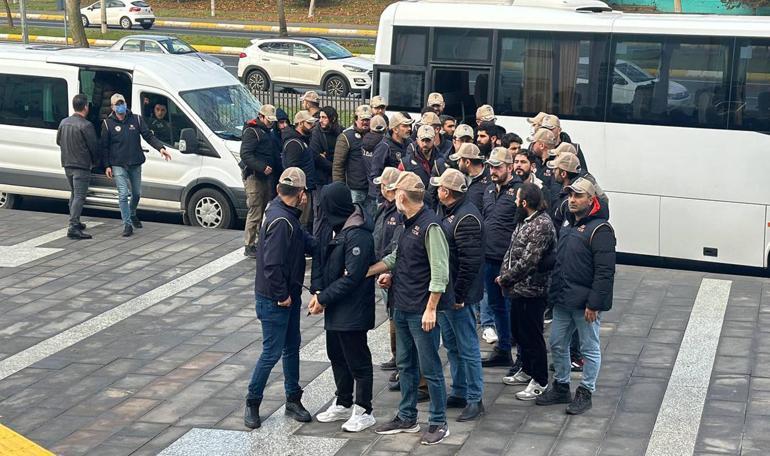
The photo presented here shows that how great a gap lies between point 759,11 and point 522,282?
36429 mm

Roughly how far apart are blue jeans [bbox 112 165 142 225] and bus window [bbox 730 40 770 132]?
288 inches

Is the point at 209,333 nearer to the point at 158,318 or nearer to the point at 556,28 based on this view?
the point at 158,318

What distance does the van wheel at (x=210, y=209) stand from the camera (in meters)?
15.6

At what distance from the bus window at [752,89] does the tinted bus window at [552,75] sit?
1.61 meters

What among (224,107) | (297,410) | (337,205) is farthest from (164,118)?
(337,205)

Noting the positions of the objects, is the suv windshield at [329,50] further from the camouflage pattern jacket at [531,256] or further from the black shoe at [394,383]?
the camouflage pattern jacket at [531,256]

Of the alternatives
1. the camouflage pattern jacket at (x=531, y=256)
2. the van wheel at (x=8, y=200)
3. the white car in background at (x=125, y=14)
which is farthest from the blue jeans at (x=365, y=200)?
the white car in background at (x=125, y=14)

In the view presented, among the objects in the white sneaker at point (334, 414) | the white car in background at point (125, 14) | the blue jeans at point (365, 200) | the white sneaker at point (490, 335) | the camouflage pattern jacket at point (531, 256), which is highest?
the white car in background at point (125, 14)

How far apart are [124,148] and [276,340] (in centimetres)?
688

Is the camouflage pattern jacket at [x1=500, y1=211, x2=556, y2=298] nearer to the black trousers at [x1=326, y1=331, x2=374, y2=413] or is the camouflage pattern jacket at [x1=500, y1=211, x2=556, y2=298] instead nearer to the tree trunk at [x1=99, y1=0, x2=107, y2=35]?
the black trousers at [x1=326, y1=331, x2=374, y2=413]

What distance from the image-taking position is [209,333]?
11141 millimetres

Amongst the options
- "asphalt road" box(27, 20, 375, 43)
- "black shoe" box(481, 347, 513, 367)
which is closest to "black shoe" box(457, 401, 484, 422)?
"black shoe" box(481, 347, 513, 367)

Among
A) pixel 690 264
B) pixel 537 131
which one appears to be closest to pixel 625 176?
pixel 690 264

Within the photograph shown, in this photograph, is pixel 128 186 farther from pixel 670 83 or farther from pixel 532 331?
pixel 532 331
